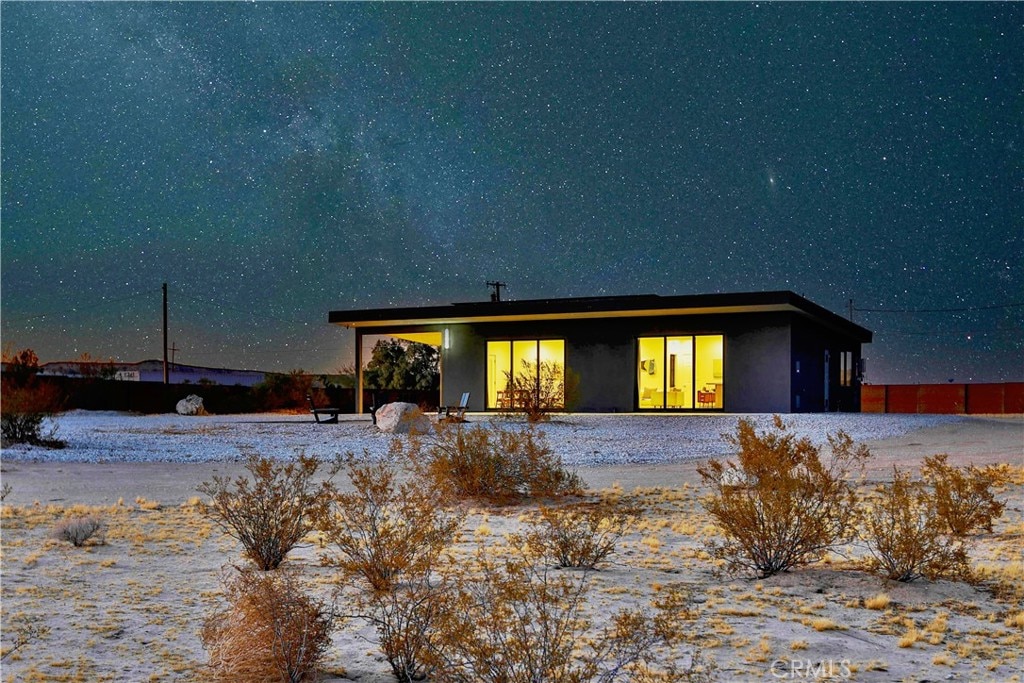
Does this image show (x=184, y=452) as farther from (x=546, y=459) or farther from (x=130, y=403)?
(x=130, y=403)

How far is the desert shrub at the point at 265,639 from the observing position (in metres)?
4.06

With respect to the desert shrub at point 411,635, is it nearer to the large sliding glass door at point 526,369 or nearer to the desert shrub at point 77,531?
the desert shrub at point 77,531

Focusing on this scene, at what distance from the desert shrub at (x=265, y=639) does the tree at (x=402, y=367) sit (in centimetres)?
2963

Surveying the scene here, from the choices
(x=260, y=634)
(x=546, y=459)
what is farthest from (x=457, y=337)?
(x=260, y=634)

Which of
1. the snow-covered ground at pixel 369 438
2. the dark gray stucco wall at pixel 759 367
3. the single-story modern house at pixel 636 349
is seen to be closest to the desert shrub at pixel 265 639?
the snow-covered ground at pixel 369 438

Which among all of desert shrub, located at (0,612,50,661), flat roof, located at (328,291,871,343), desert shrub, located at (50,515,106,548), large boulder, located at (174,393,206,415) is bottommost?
desert shrub, located at (0,612,50,661)

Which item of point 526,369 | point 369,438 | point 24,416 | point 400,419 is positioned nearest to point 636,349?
point 526,369

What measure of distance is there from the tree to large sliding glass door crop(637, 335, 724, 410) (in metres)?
12.3

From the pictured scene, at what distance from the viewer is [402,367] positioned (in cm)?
3403

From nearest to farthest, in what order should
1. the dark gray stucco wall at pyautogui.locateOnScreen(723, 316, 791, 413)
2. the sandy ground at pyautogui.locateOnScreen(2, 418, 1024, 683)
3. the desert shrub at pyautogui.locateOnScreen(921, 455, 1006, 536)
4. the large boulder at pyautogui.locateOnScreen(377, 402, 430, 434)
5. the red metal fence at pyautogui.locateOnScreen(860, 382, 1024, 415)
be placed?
the sandy ground at pyautogui.locateOnScreen(2, 418, 1024, 683)
the desert shrub at pyautogui.locateOnScreen(921, 455, 1006, 536)
the large boulder at pyautogui.locateOnScreen(377, 402, 430, 434)
the dark gray stucco wall at pyautogui.locateOnScreen(723, 316, 791, 413)
the red metal fence at pyautogui.locateOnScreen(860, 382, 1024, 415)

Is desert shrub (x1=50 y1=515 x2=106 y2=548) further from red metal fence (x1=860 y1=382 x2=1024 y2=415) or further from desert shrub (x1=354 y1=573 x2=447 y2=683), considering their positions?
red metal fence (x1=860 y1=382 x2=1024 y2=415)

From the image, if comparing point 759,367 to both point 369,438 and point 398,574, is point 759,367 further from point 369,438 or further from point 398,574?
point 398,574

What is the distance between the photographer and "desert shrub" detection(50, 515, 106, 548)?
733cm

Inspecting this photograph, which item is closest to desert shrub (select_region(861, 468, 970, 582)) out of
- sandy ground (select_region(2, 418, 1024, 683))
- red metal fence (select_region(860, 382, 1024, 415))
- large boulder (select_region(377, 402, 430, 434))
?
sandy ground (select_region(2, 418, 1024, 683))
